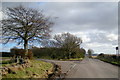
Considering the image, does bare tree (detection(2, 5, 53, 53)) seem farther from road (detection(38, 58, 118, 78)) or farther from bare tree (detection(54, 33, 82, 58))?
bare tree (detection(54, 33, 82, 58))

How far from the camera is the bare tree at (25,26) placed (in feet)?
63.2

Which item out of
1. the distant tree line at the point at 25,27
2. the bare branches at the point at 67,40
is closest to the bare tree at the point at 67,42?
the bare branches at the point at 67,40

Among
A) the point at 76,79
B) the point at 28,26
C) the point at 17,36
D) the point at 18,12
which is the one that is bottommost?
the point at 76,79

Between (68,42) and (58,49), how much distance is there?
4668mm

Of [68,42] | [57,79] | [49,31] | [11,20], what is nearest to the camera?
[57,79]

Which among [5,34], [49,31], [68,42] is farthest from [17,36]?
[68,42]

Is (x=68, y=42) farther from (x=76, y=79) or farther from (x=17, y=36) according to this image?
(x=76, y=79)

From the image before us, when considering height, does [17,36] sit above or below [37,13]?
below

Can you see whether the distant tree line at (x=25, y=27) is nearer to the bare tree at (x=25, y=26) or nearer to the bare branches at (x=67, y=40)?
the bare tree at (x=25, y=26)

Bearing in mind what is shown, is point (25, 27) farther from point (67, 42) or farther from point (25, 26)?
point (67, 42)

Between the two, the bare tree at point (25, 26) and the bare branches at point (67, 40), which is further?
the bare branches at point (67, 40)

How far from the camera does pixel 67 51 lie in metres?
60.8

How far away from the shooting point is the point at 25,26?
20.1 metres

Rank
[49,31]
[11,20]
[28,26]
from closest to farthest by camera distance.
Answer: [11,20] < [28,26] < [49,31]
